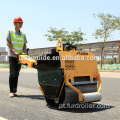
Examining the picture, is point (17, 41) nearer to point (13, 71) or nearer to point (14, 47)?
point (14, 47)

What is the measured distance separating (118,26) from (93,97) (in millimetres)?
17916

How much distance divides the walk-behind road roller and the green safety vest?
61.6 inches

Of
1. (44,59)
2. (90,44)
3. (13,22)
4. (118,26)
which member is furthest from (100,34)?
(44,59)

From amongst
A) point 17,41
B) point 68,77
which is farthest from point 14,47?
point 68,77

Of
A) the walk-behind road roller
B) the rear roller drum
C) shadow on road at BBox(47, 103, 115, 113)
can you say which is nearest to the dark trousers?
the walk-behind road roller

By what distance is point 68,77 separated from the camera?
4.29m

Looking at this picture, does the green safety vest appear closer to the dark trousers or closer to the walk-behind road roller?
the dark trousers

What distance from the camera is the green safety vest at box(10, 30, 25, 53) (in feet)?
20.3

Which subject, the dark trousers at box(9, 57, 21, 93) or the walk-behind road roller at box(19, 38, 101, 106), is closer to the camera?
the walk-behind road roller at box(19, 38, 101, 106)

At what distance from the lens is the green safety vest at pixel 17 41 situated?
618 cm

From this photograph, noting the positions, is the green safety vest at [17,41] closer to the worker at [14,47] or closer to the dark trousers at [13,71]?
the worker at [14,47]

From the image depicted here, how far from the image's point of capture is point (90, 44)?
28516 mm

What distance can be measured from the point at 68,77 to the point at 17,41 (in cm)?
251

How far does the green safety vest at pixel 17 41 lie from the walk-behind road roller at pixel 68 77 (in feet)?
5.14
